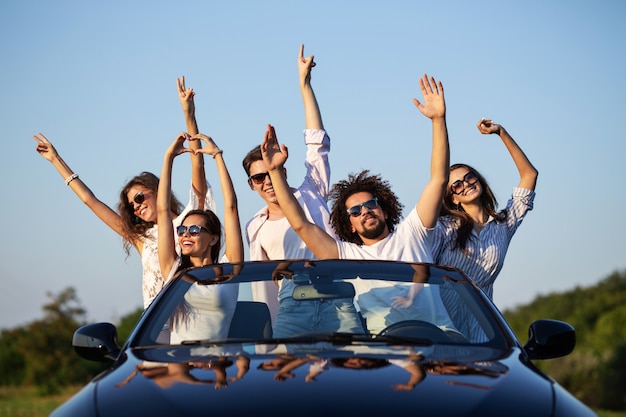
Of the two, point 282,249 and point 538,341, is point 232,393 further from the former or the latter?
point 282,249

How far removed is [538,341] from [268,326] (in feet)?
3.88

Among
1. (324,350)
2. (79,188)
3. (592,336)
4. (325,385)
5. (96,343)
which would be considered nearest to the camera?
(325,385)

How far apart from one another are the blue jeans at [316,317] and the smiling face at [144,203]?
3549 millimetres

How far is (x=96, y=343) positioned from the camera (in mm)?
5160

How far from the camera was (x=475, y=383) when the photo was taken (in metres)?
3.96

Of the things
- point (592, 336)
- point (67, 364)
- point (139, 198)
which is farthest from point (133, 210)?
point (592, 336)

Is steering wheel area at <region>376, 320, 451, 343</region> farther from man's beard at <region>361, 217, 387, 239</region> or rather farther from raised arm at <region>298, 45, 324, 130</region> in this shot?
raised arm at <region>298, 45, 324, 130</region>

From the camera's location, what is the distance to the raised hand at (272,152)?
766 cm

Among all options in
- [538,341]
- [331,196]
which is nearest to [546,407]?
[538,341]

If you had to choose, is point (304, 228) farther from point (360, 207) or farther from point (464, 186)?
point (464, 186)

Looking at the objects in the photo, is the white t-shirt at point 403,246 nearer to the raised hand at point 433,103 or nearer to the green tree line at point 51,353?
the raised hand at point 433,103

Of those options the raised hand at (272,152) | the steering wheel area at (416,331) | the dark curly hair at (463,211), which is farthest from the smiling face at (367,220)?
the steering wheel area at (416,331)

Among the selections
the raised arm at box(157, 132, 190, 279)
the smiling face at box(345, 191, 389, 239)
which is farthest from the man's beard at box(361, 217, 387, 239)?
the raised arm at box(157, 132, 190, 279)

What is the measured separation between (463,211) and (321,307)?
3120 mm
